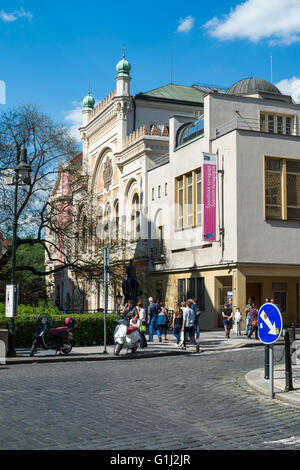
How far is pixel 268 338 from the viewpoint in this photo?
1042 cm

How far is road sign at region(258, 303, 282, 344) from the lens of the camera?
33.5 ft

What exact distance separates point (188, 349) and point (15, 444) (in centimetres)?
1461

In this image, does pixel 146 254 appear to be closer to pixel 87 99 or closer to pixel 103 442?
pixel 87 99

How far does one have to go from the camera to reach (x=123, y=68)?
158 ft

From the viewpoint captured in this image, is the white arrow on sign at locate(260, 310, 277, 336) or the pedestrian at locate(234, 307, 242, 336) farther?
the pedestrian at locate(234, 307, 242, 336)

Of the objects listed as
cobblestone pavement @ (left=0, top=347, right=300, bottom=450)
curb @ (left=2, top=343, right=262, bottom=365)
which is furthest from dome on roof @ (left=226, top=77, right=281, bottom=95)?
cobblestone pavement @ (left=0, top=347, right=300, bottom=450)

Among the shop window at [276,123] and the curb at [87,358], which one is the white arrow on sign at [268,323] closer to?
the curb at [87,358]

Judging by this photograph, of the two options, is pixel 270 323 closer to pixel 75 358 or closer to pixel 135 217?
pixel 75 358

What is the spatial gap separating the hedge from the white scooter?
2857mm

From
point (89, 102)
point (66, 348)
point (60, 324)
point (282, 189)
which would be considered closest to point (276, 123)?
point (282, 189)

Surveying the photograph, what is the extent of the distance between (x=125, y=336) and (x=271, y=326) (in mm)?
8948

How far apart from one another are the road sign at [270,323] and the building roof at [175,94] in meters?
40.6

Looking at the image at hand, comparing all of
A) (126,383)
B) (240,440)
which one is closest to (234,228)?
(126,383)

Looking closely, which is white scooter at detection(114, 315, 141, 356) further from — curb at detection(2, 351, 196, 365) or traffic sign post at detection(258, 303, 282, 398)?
traffic sign post at detection(258, 303, 282, 398)
